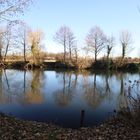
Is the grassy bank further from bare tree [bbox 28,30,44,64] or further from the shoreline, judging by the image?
the shoreline

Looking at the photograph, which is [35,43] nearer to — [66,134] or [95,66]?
[95,66]

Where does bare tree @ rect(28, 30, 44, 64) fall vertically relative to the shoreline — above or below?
above

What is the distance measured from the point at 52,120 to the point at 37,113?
151cm

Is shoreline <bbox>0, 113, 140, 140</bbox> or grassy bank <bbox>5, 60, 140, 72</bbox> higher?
grassy bank <bbox>5, 60, 140, 72</bbox>

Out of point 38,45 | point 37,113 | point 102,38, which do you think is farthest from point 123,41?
point 37,113

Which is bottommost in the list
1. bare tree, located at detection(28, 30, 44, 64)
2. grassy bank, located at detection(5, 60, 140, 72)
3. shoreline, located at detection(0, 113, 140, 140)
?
shoreline, located at detection(0, 113, 140, 140)

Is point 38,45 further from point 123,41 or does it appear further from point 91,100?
point 91,100

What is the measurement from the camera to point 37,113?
46.1ft

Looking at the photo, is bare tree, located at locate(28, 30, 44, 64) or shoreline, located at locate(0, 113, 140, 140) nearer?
shoreline, located at locate(0, 113, 140, 140)

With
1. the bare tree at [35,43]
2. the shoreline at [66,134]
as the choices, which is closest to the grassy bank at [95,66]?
the bare tree at [35,43]

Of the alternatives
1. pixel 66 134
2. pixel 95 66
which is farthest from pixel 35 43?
pixel 66 134

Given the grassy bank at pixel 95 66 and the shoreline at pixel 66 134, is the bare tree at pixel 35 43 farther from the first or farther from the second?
the shoreline at pixel 66 134

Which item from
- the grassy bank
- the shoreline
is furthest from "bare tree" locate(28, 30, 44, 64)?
the shoreline

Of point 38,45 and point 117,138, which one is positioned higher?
point 38,45
